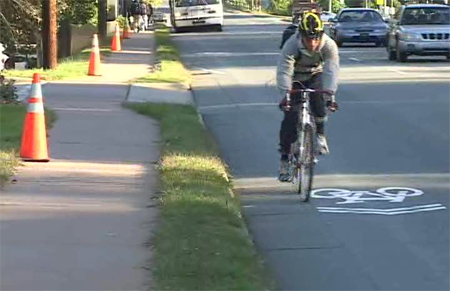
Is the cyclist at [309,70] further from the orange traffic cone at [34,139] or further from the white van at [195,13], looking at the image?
the white van at [195,13]

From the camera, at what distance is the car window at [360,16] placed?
122ft

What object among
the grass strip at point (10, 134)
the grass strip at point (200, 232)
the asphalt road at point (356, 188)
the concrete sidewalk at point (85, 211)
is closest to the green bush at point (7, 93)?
the grass strip at point (10, 134)

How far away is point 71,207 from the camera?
810cm

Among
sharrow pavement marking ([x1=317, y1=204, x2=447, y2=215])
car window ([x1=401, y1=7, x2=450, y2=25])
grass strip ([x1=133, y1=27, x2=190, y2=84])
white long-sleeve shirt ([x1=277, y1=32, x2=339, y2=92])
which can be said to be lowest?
sharrow pavement marking ([x1=317, y1=204, x2=447, y2=215])

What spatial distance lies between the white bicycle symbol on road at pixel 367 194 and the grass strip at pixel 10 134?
118 inches

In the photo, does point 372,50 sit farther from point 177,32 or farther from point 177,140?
point 177,140

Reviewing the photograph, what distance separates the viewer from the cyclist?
29.0 ft

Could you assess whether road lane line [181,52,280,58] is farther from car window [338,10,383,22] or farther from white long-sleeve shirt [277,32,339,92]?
white long-sleeve shirt [277,32,339,92]

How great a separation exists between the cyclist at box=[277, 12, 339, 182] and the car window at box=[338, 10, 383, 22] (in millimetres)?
28442

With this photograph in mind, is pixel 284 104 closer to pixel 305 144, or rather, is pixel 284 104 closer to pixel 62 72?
pixel 305 144

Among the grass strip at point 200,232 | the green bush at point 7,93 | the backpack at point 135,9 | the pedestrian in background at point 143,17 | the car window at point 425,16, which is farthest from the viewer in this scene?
the backpack at point 135,9

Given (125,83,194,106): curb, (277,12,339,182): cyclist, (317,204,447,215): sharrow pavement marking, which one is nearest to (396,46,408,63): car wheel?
(125,83,194,106): curb

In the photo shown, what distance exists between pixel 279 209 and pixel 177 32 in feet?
148

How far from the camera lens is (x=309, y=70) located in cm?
927
